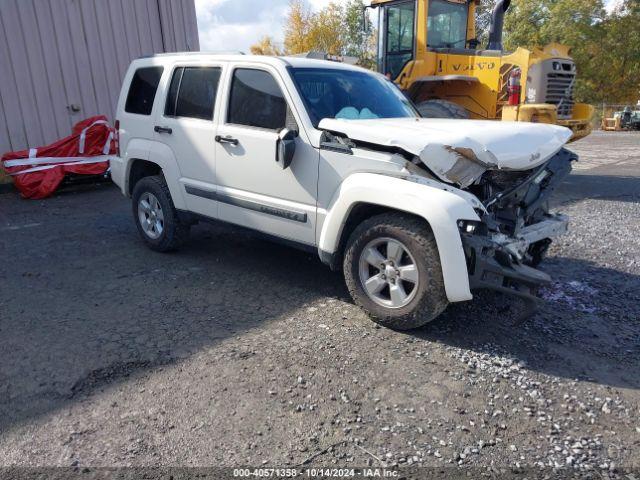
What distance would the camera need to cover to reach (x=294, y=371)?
3.29 meters

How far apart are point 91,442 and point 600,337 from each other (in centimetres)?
349

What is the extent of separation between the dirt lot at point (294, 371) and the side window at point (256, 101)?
4.96ft

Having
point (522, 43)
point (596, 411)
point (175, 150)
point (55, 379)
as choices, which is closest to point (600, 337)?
point (596, 411)

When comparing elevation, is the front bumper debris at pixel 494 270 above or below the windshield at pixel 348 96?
below

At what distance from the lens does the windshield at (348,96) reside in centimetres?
433

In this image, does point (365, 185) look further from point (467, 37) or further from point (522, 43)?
point (522, 43)

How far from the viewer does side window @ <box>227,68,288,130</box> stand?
4344mm

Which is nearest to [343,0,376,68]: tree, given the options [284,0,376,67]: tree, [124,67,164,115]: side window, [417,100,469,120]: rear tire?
[284,0,376,67]: tree

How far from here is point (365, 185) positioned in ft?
12.1

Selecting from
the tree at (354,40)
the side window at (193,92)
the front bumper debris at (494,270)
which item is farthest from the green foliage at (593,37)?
the front bumper debris at (494,270)

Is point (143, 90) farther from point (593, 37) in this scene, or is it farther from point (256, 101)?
point (593, 37)

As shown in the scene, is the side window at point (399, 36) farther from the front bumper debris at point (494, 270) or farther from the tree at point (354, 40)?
the tree at point (354, 40)

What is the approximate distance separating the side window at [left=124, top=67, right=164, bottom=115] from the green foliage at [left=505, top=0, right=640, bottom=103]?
3550 cm

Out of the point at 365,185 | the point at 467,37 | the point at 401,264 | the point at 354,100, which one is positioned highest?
the point at 467,37
